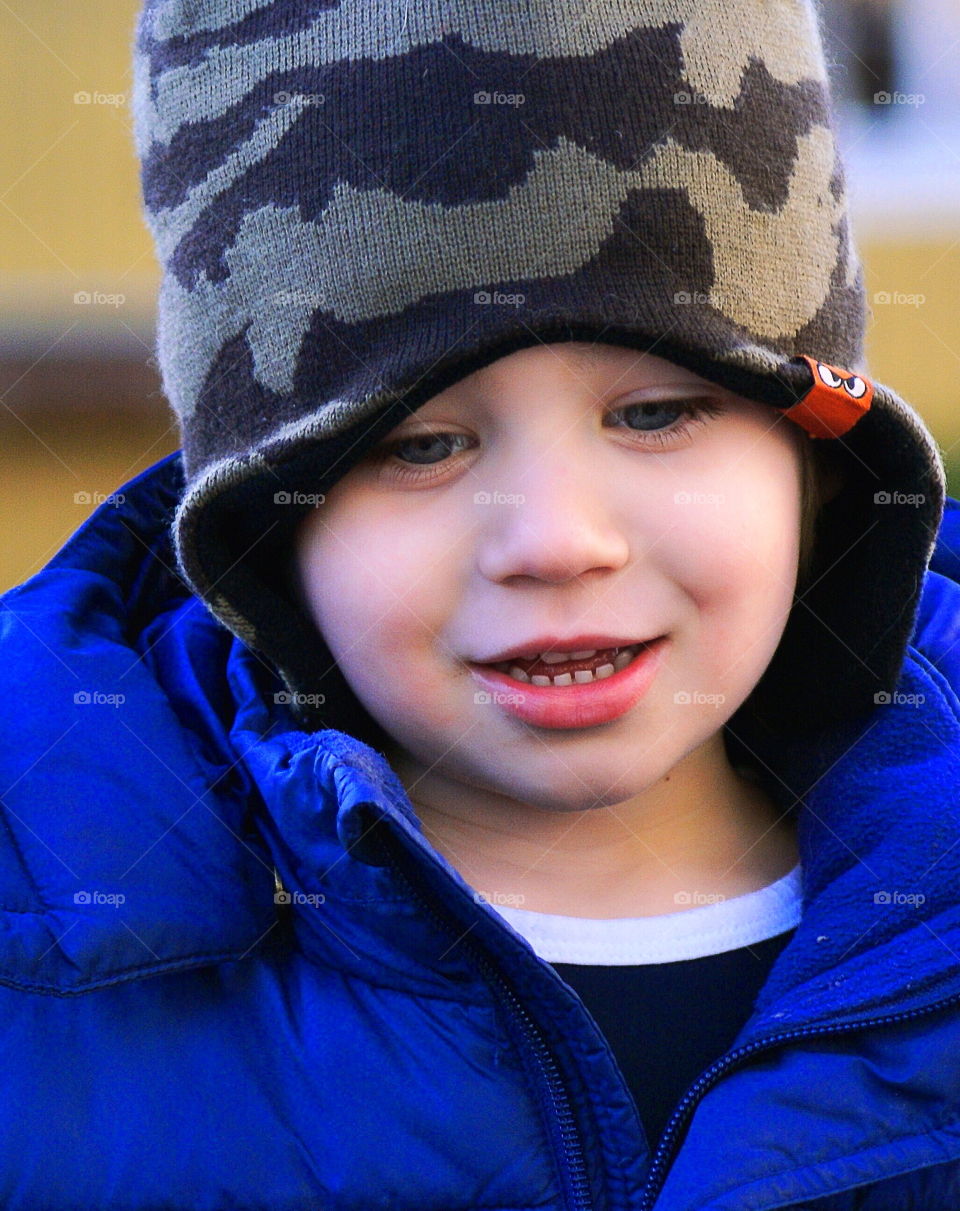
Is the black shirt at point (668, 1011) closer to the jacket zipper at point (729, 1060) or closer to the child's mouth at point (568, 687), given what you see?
the jacket zipper at point (729, 1060)

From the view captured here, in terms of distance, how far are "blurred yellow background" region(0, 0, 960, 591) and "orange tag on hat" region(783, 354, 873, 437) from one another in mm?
3399

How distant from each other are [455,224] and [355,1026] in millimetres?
721

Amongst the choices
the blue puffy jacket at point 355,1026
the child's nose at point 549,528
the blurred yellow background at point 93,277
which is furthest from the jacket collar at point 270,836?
the blurred yellow background at point 93,277

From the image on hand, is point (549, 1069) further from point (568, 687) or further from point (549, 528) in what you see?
point (549, 528)

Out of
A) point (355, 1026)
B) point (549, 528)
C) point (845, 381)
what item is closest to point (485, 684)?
point (549, 528)

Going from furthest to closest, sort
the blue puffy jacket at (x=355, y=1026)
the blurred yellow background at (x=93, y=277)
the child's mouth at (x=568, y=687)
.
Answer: the blurred yellow background at (x=93, y=277)
the child's mouth at (x=568, y=687)
the blue puffy jacket at (x=355, y=1026)

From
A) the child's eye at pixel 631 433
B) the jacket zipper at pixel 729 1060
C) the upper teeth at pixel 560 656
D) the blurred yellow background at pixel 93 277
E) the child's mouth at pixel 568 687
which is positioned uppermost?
the child's eye at pixel 631 433

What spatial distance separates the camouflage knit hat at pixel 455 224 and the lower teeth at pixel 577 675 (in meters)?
0.26

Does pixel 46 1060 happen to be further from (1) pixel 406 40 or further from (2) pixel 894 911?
(1) pixel 406 40

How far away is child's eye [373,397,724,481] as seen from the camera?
1387mm

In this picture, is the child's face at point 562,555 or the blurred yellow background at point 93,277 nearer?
the child's face at point 562,555

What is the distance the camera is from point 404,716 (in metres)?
1.46

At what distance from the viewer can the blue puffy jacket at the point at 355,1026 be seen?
1.26 meters

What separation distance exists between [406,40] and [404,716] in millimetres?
630
